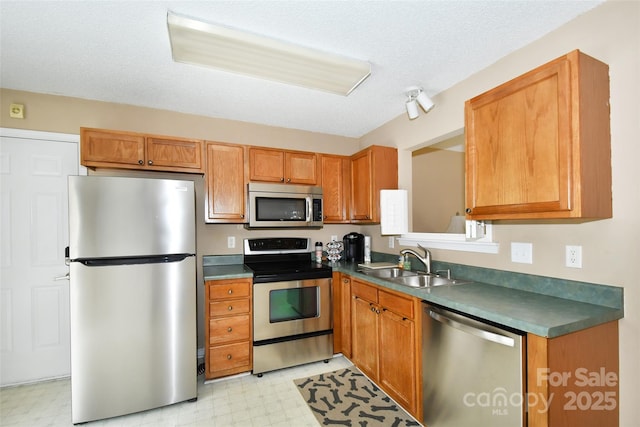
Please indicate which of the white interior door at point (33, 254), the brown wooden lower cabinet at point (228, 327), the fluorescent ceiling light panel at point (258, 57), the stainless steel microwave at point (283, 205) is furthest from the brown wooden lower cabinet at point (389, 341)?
the white interior door at point (33, 254)

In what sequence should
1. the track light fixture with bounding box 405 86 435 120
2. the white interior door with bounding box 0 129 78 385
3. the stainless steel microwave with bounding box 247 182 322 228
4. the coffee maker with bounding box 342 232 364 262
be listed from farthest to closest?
the coffee maker with bounding box 342 232 364 262 < the stainless steel microwave with bounding box 247 182 322 228 < the white interior door with bounding box 0 129 78 385 < the track light fixture with bounding box 405 86 435 120

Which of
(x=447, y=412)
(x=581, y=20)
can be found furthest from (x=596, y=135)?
(x=447, y=412)

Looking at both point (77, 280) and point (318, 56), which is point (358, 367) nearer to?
point (77, 280)

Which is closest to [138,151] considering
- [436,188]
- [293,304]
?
[293,304]

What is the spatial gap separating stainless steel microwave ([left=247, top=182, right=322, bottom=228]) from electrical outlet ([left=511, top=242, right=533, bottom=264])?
5.71ft

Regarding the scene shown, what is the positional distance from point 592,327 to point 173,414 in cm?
260

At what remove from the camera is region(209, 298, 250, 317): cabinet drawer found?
2.45 meters

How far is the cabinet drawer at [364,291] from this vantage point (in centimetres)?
233

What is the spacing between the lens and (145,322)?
6.75ft

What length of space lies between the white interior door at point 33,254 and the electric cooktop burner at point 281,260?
1658 mm

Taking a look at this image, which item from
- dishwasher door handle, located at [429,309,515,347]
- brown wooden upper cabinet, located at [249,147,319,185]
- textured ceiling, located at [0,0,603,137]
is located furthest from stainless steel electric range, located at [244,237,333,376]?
textured ceiling, located at [0,0,603,137]

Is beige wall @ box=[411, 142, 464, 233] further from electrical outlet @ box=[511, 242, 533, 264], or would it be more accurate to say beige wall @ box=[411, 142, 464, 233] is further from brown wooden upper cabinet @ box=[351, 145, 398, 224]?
electrical outlet @ box=[511, 242, 533, 264]

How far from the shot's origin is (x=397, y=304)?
2.04m

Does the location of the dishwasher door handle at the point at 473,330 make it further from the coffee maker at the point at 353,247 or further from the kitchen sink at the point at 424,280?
the coffee maker at the point at 353,247
